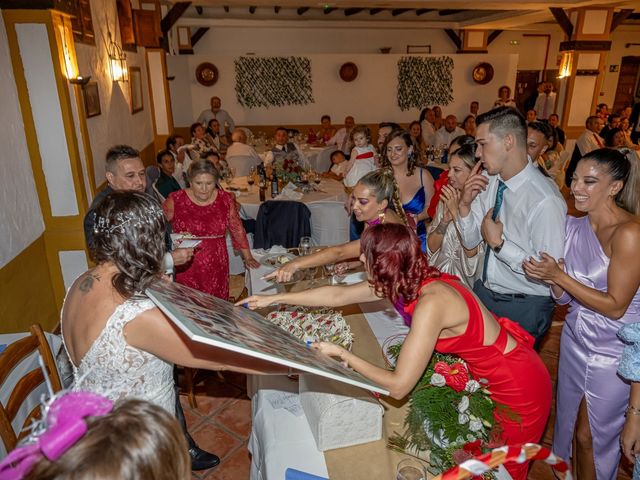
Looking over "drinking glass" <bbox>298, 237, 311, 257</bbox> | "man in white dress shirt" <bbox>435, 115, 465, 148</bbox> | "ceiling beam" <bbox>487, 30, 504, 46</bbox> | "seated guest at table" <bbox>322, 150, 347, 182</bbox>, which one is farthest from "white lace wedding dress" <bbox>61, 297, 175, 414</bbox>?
"ceiling beam" <bbox>487, 30, 504, 46</bbox>

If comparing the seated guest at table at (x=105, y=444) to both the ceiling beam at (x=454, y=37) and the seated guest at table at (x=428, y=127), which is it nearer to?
the seated guest at table at (x=428, y=127)

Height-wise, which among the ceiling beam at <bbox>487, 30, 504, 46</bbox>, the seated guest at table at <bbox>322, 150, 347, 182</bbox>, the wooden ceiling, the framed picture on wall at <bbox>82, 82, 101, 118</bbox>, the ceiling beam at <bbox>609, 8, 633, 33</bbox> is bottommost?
the seated guest at table at <bbox>322, 150, 347, 182</bbox>

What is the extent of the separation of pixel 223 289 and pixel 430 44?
13.5 metres

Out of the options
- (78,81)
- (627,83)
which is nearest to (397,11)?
(627,83)

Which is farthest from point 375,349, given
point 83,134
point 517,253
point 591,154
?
point 83,134

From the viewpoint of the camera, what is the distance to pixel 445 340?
5.02 ft

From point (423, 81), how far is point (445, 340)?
12.9 m

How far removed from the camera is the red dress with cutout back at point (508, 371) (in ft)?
5.03

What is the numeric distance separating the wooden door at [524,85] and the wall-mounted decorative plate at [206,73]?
10.1 meters

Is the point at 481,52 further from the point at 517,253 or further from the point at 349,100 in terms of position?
the point at 517,253

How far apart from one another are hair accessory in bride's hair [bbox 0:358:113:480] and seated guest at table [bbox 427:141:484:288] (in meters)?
2.29

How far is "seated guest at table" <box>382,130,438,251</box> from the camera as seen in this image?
3657mm

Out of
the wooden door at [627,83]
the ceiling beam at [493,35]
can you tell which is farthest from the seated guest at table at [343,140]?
the wooden door at [627,83]

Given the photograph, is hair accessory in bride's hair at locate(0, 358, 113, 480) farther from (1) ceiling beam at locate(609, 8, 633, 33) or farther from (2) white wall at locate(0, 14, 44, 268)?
(1) ceiling beam at locate(609, 8, 633, 33)
